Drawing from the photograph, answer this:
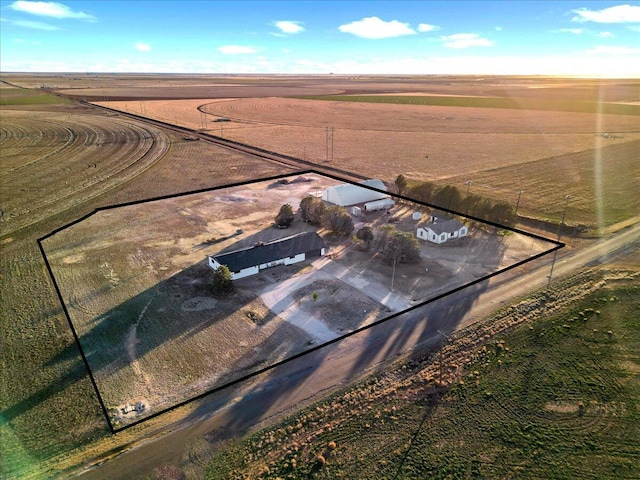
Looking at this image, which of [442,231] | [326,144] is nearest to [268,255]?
[442,231]

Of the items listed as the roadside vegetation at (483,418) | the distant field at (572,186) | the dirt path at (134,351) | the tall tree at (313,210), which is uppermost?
the tall tree at (313,210)

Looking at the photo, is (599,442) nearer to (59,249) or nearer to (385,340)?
(385,340)

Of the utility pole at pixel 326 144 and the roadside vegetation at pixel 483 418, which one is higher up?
the utility pole at pixel 326 144

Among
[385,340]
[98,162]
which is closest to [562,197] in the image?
[385,340]

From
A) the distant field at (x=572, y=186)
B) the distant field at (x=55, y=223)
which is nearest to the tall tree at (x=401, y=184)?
the distant field at (x=572, y=186)

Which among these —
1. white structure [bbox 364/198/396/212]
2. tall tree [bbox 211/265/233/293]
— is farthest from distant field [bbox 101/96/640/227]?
tall tree [bbox 211/265/233/293]

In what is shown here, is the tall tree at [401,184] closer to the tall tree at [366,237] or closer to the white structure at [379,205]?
the white structure at [379,205]

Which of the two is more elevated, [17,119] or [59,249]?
[17,119]

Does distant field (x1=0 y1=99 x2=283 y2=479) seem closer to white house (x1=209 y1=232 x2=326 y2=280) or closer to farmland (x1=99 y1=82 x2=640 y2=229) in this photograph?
white house (x1=209 y1=232 x2=326 y2=280)
